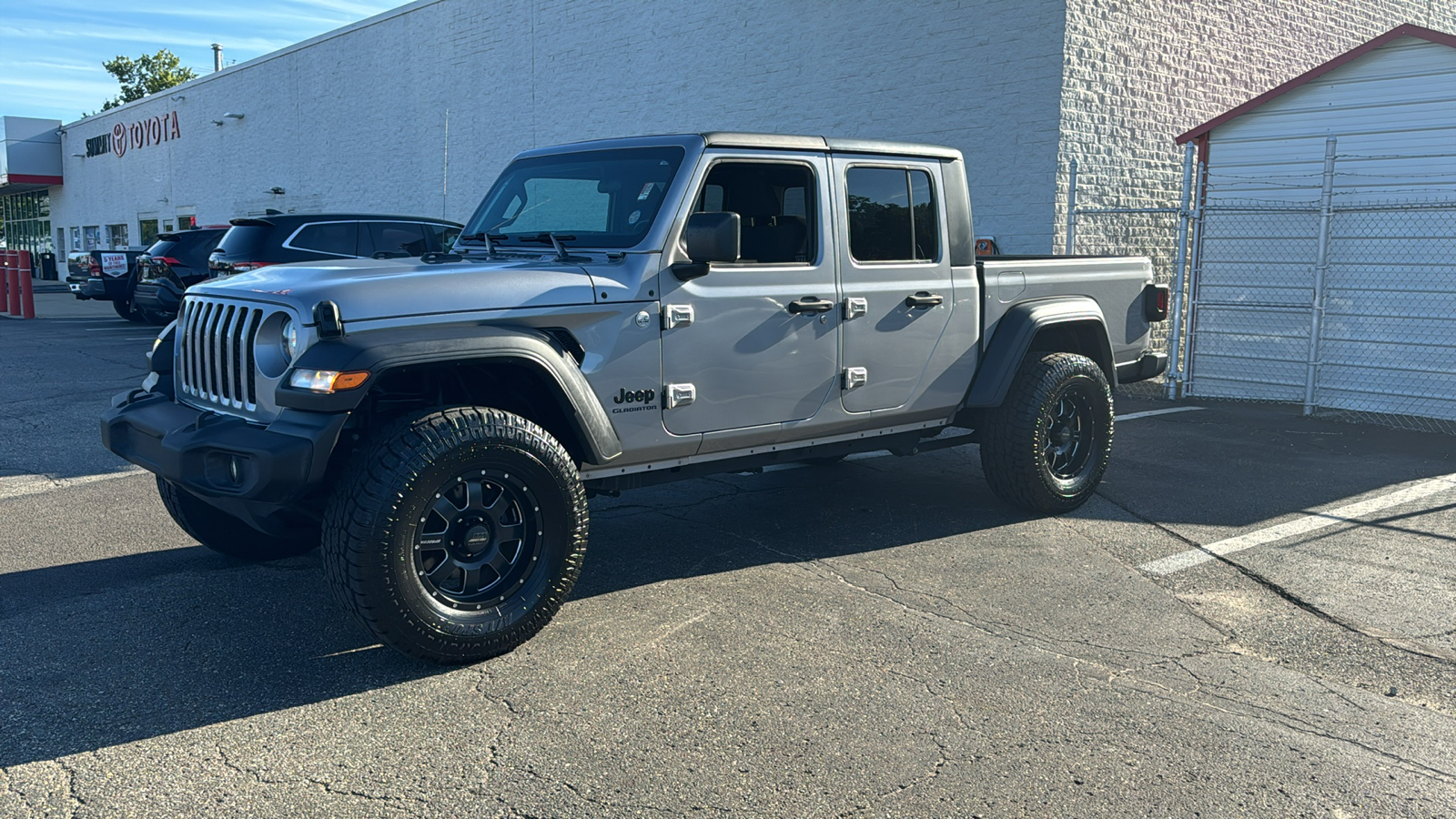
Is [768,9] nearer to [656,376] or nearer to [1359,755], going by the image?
[656,376]

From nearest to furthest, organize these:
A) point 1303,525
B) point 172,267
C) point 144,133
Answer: point 1303,525 < point 172,267 < point 144,133

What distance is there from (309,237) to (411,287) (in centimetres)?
937

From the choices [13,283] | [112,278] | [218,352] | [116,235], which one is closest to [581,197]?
[218,352]

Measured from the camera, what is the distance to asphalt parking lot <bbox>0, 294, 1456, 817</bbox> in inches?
129

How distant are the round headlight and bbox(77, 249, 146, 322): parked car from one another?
733 inches

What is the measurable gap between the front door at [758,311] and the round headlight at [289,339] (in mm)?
1465

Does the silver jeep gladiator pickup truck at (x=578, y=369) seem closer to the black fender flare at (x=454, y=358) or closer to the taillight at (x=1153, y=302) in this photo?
the black fender flare at (x=454, y=358)

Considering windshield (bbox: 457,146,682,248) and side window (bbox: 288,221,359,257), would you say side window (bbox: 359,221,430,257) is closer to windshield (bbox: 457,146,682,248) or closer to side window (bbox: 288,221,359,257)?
side window (bbox: 288,221,359,257)

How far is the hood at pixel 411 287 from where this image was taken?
13.3 ft

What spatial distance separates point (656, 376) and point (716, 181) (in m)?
1.05

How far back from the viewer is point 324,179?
91.3 ft

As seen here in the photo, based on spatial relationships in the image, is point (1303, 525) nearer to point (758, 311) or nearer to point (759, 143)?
point (758, 311)

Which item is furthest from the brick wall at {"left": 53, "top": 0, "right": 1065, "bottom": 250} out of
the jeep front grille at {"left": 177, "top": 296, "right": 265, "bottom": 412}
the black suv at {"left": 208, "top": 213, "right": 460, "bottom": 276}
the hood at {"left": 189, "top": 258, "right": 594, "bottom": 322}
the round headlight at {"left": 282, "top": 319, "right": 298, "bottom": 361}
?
the round headlight at {"left": 282, "top": 319, "right": 298, "bottom": 361}

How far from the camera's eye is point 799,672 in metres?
4.13
